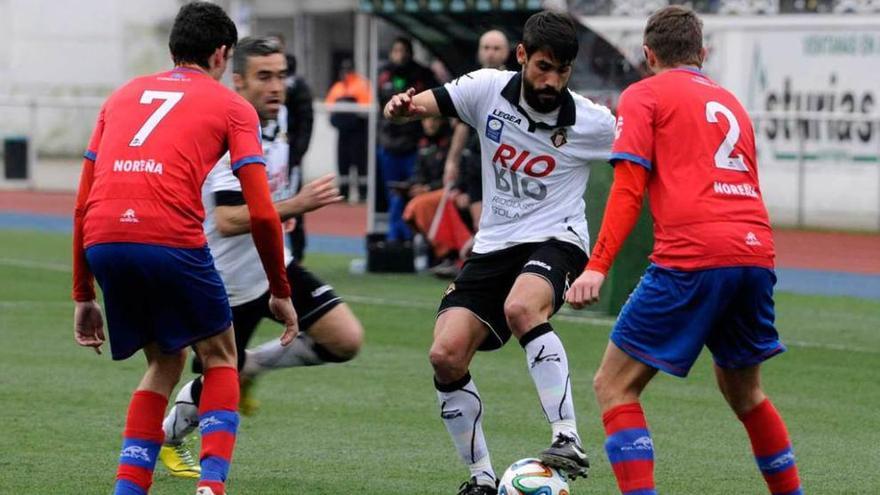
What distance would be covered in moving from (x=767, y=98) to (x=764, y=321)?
17.6 meters

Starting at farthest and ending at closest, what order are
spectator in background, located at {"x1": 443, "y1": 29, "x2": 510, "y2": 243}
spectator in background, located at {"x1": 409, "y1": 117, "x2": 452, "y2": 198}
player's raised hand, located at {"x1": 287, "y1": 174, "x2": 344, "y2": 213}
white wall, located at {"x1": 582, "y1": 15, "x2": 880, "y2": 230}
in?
white wall, located at {"x1": 582, "y1": 15, "x2": 880, "y2": 230} < spectator in background, located at {"x1": 409, "y1": 117, "x2": 452, "y2": 198} < spectator in background, located at {"x1": 443, "y1": 29, "x2": 510, "y2": 243} < player's raised hand, located at {"x1": 287, "y1": 174, "x2": 344, "y2": 213}

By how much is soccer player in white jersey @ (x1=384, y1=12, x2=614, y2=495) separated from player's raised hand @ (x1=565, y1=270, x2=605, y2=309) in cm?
98

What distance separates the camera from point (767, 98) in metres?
23.6

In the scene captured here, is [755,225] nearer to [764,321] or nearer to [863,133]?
[764,321]

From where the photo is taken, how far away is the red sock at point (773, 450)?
657cm

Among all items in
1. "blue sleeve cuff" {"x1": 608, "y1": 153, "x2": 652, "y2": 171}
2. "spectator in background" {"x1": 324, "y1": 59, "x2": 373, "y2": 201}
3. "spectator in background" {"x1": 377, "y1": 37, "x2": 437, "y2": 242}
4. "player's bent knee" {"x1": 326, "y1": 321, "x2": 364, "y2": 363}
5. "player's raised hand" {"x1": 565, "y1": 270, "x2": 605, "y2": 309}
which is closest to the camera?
"player's raised hand" {"x1": 565, "y1": 270, "x2": 605, "y2": 309}

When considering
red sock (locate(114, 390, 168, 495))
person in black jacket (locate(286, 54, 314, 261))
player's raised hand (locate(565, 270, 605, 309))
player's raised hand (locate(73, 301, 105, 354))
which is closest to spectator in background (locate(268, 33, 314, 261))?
person in black jacket (locate(286, 54, 314, 261))

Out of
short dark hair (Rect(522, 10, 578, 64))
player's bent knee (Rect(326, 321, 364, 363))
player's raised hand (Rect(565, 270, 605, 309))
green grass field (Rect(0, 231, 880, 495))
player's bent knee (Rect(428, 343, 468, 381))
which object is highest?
short dark hair (Rect(522, 10, 578, 64))

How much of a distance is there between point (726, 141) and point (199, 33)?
202 cm

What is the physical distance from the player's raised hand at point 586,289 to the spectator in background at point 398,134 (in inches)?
407

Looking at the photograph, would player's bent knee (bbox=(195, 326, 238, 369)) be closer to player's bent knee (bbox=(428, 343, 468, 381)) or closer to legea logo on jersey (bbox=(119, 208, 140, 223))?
legea logo on jersey (bbox=(119, 208, 140, 223))

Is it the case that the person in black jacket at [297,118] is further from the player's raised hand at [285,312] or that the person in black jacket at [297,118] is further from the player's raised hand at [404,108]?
the player's raised hand at [285,312]

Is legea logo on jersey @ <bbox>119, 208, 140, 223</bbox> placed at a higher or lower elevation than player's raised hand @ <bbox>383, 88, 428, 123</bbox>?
lower

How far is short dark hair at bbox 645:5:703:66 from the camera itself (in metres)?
6.50
